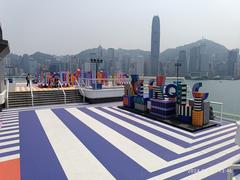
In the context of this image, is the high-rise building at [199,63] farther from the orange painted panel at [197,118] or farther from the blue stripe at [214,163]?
the blue stripe at [214,163]

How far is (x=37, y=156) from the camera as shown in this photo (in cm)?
495

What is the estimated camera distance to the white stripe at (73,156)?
13.6 ft

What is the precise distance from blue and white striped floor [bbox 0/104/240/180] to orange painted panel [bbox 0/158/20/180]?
0.13m

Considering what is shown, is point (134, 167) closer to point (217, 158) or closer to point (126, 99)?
point (217, 158)

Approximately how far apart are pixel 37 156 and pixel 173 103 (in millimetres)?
5907

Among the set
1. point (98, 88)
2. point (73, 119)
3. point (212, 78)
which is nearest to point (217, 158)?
point (73, 119)

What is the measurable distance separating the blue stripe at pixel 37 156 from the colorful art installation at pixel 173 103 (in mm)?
4987

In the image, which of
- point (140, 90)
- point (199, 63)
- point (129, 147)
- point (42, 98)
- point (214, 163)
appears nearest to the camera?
point (214, 163)

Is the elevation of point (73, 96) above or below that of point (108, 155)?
above

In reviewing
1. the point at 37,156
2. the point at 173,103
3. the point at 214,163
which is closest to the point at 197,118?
the point at 173,103

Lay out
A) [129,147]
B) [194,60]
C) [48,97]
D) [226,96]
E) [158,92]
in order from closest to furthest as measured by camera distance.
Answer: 1. [129,147]
2. [158,92]
3. [48,97]
4. [226,96]
5. [194,60]

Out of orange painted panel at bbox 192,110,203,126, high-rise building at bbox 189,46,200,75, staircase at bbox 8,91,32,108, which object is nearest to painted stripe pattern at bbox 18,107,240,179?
orange painted panel at bbox 192,110,203,126

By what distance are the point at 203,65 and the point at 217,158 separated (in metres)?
55.0

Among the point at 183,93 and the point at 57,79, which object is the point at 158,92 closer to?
the point at 183,93
